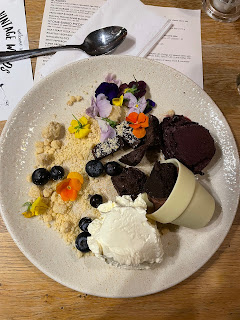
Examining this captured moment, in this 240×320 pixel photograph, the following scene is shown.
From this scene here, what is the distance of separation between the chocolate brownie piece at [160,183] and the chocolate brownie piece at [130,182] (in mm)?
31

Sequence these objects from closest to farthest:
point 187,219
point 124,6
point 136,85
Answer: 1. point 187,219
2. point 136,85
3. point 124,6

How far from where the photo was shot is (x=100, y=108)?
0.98 m

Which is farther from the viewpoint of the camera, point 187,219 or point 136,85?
point 136,85

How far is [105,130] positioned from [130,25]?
0.42m

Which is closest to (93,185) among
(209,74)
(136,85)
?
(136,85)

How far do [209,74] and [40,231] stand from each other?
786mm

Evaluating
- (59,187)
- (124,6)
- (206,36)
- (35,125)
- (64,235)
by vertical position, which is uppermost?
(124,6)

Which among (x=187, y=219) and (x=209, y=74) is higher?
(x=209, y=74)

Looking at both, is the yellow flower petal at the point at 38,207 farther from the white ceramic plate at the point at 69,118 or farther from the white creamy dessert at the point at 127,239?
the white creamy dessert at the point at 127,239

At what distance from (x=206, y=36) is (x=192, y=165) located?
0.54 metres

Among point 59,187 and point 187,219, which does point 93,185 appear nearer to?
point 59,187

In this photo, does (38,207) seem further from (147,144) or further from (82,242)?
(147,144)

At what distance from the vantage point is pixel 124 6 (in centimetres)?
111

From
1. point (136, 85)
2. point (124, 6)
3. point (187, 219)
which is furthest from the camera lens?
point (124, 6)
